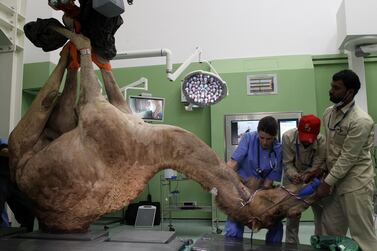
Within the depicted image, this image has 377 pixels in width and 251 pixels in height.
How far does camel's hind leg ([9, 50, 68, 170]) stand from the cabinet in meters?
2.90

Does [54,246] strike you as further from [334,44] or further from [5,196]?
[334,44]

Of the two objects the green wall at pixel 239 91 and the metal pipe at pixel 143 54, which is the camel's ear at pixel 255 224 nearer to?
the metal pipe at pixel 143 54

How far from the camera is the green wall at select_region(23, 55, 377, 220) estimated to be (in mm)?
4887

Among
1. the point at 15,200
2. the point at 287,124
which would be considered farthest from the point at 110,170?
the point at 287,124

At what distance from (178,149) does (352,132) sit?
4.02 feet

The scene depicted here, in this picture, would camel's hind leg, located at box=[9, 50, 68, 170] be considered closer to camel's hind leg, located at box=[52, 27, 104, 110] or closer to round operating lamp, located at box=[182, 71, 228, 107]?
camel's hind leg, located at box=[52, 27, 104, 110]

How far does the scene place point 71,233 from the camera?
155 centimetres

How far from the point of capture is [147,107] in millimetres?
4438

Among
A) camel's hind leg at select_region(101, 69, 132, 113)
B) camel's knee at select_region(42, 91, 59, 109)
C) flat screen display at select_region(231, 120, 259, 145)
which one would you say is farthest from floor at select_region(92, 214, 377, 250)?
camel's knee at select_region(42, 91, 59, 109)

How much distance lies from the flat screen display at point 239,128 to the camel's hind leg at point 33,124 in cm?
343

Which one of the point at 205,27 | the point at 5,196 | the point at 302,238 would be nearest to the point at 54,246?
the point at 5,196

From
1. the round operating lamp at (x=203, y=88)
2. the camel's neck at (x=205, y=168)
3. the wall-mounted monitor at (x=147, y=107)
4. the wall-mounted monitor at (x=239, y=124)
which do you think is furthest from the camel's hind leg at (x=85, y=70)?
the wall-mounted monitor at (x=239, y=124)

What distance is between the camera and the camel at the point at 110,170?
153 centimetres

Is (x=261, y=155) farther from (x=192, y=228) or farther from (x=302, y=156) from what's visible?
(x=192, y=228)
